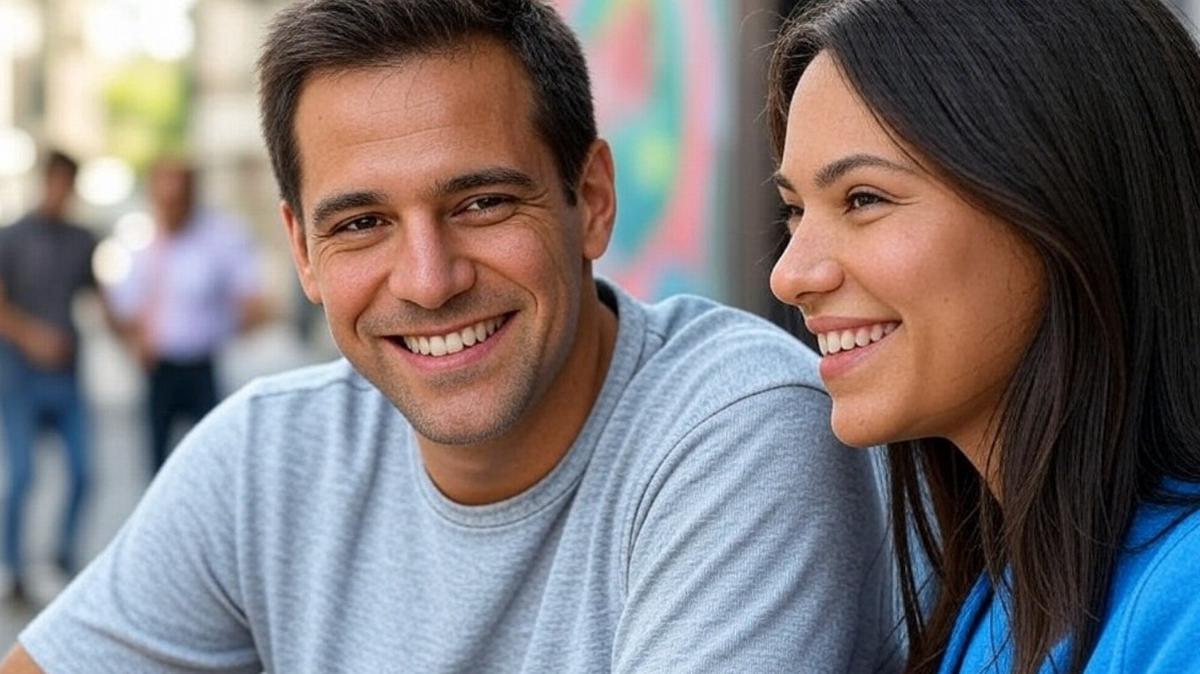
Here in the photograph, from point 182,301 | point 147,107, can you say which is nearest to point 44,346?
point 182,301

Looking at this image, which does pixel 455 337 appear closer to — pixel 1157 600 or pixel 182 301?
pixel 1157 600

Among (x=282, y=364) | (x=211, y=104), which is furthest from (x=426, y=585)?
(x=211, y=104)

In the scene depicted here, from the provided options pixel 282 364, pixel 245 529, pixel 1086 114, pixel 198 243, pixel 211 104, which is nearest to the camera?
pixel 1086 114

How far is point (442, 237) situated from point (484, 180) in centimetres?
10

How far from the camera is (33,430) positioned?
796 centimetres

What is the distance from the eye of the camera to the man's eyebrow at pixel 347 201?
2.58 meters

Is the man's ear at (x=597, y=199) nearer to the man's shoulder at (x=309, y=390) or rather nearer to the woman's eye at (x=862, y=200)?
the man's shoulder at (x=309, y=390)

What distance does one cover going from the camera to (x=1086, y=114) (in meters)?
2.00

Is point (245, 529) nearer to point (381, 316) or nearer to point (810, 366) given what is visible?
point (381, 316)

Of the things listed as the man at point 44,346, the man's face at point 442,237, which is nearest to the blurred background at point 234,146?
the man at point 44,346

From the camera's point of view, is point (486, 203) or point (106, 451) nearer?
point (486, 203)

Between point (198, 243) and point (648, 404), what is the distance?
5828mm

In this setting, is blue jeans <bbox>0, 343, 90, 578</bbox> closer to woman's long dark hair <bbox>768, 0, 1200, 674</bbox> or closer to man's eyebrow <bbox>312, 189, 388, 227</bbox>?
→ man's eyebrow <bbox>312, 189, 388, 227</bbox>

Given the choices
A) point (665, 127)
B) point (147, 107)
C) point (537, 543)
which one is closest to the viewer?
point (537, 543)
